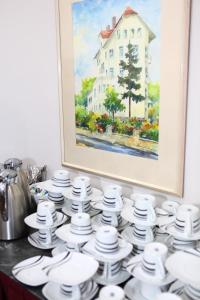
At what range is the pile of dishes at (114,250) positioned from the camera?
2.46ft

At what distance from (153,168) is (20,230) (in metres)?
0.50

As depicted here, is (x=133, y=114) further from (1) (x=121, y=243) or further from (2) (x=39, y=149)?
(2) (x=39, y=149)

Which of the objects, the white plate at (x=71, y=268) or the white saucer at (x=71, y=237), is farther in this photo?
the white saucer at (x=71, y=237)

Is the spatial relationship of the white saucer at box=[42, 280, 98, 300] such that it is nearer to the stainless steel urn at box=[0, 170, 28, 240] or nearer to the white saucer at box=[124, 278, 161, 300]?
the white saucer at box=[124, 278, 161, 300]

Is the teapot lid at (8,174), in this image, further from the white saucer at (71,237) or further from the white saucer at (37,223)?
→ the white saucer at (71,237)

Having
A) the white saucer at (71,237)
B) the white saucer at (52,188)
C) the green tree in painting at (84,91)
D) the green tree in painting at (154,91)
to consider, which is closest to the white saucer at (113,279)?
the white saucer at (71,237)

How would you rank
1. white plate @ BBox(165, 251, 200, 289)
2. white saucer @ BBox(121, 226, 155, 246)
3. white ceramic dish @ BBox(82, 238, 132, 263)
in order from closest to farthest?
white plate @ BBox(165, 251, 200, 289) < white ceramic dish @ BBox(82, 238, 132, 263) < white saucer @ BBox(121, 226, 155, 246)

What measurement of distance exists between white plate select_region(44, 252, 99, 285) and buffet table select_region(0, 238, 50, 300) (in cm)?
7

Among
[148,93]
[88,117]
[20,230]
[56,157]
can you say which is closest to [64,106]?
[88,117]

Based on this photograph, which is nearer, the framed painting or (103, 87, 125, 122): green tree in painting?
the framed painting

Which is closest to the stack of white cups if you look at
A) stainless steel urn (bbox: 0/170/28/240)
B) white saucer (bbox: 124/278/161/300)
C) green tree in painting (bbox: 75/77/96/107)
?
white saucer (bbox: 124/278/161/300)

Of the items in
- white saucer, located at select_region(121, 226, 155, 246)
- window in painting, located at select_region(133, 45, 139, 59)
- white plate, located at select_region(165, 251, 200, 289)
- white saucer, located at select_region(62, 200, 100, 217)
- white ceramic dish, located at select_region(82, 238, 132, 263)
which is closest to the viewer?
white plate, located at select_region(165, 251, 200, 289)

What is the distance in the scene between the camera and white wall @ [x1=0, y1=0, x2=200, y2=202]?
4.40 feet

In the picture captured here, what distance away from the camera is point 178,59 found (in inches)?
37.8
